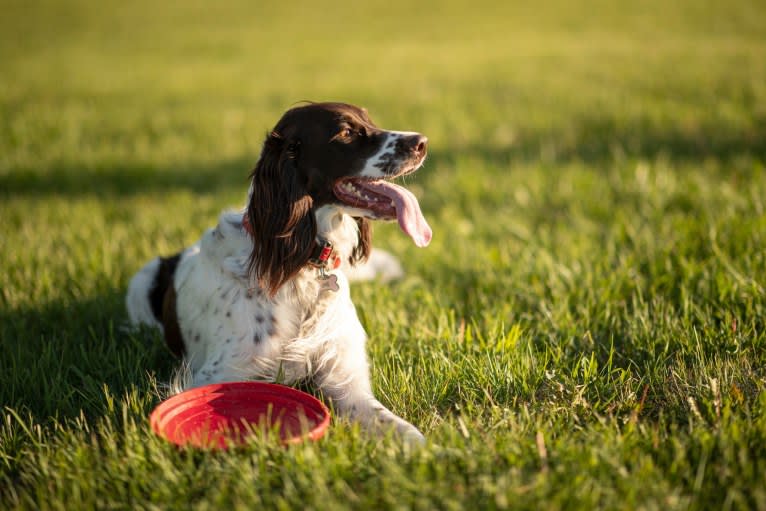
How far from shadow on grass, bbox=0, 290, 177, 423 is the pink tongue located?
1361 mm

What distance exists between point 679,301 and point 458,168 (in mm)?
3235

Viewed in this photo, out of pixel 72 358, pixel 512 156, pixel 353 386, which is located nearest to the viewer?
pixel 353 386

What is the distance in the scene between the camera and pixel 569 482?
2123 millimetres

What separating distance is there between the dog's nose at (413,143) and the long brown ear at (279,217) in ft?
1.56

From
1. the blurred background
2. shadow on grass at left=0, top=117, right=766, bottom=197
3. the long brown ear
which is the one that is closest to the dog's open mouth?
the long brown ear

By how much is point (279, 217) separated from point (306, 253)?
201 mm

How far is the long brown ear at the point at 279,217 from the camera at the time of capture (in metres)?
2.84

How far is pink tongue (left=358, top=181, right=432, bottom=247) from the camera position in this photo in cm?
287

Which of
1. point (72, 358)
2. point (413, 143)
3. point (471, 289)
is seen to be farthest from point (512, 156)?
point (72, 358)

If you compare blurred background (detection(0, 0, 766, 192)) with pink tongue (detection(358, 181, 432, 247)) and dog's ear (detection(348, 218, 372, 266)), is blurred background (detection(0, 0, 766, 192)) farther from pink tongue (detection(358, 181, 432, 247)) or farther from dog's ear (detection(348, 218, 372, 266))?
pink tongue (detection(358, 181, 432, 247))

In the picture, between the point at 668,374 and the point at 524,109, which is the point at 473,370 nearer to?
the point at 668,374

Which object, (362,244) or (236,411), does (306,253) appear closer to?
(362,244)

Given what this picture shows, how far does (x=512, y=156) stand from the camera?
705cm

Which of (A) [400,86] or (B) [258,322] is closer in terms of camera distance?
(B) [258,322]
